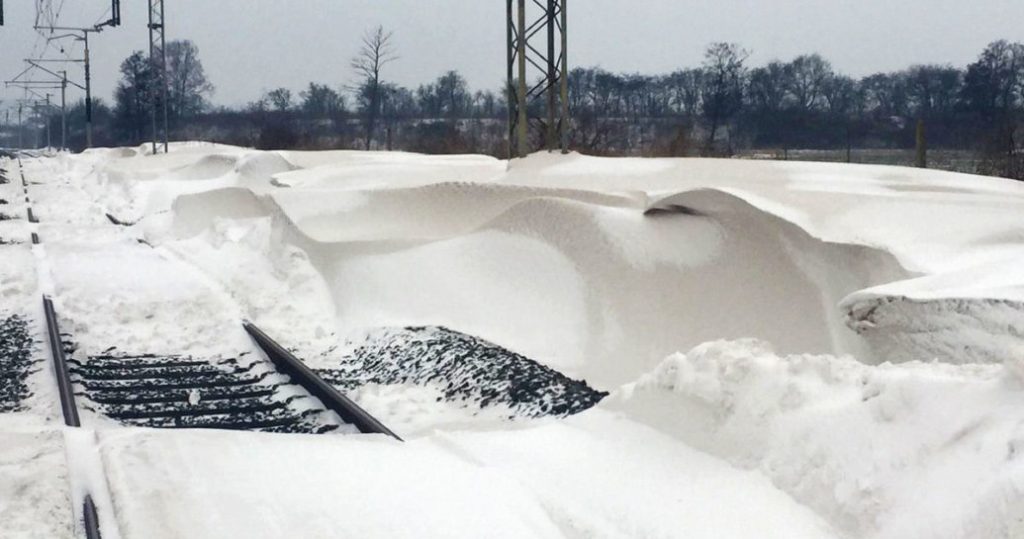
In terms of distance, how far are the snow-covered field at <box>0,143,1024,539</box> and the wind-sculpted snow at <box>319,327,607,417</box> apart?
0.04 m

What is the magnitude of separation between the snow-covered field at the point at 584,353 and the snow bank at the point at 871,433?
1 cm

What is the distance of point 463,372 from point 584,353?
52.2 inches

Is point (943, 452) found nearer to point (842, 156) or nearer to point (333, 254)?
point (333, 254)

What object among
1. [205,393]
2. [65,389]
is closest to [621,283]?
[205,393]

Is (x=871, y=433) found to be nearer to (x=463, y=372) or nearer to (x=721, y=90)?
(x=463, y=372)

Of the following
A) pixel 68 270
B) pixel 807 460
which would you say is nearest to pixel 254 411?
pixel 807 460

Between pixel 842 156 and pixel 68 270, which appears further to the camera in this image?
pixel 842 156

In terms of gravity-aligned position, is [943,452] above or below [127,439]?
above

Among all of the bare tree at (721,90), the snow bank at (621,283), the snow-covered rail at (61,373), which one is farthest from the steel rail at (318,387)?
the bare tree at (721,90)

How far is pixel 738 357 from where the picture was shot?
6191mm

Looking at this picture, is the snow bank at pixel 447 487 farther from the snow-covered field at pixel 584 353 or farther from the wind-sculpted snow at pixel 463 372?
the wind-sculpted snow at pixel 463 372

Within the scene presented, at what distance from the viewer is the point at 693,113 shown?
62.3m

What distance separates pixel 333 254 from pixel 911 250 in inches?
332

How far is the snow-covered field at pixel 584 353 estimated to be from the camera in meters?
5.07
